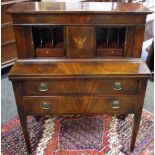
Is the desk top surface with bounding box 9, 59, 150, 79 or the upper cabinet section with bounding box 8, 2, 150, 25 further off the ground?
the upper cabinet section with bounding box 8, 2, 150, 25

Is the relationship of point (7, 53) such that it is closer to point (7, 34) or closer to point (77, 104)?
point (7, 34)

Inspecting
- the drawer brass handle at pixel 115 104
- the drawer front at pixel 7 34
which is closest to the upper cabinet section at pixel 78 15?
the drawer brass handle at pixel 115 104

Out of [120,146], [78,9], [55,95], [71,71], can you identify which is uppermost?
[78,9]

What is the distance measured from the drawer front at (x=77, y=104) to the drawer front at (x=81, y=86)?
39mm

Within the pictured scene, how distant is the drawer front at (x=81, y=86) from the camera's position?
1.20 meters

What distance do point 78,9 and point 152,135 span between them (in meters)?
1.10

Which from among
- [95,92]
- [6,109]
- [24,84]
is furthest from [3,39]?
[95,92]

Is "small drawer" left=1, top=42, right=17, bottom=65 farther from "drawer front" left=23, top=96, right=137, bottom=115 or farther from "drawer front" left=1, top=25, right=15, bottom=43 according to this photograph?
"drawer front" left=23, top=96, right=137, bottom=115

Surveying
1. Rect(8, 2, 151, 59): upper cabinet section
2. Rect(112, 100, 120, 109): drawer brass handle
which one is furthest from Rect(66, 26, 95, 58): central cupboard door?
Rect(112, 100, 120, 109): drawer brass handle

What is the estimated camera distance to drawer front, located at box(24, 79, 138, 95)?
120 centimetres

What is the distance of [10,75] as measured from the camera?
1149 mm

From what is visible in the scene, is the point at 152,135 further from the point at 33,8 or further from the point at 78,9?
the point at 33,8

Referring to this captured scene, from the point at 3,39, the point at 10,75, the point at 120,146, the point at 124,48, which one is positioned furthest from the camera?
the point at 3,39

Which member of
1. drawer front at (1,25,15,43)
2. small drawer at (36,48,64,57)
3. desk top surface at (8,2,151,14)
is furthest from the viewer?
drawer front at (1,25,15,43)
